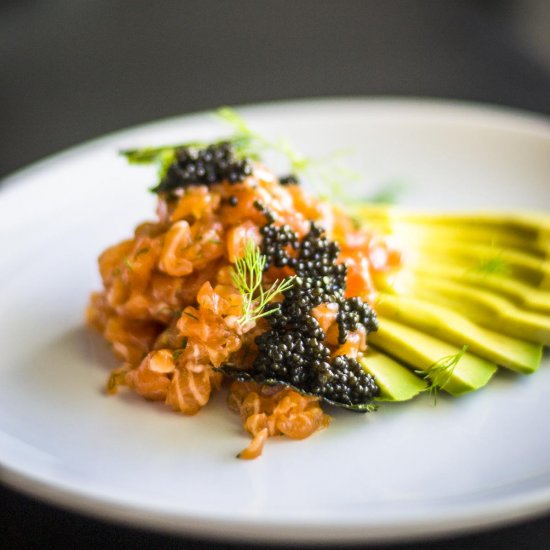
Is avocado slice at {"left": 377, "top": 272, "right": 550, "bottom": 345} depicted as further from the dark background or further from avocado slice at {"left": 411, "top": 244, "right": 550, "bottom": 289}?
the dark background

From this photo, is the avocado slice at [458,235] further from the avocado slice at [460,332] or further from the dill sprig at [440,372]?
the dill sprig at [440,372]

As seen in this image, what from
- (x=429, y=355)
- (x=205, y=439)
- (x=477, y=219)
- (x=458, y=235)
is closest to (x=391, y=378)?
(x=429, y=355)

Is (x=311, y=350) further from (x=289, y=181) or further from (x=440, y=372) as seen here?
(x=289, y=181)

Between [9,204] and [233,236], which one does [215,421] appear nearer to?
[233,236]

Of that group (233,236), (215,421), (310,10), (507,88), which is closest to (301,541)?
(215,421)

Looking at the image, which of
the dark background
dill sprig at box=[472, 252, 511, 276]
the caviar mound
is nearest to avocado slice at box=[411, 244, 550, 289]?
dill sprig at box=[472, 252, 511, 276]

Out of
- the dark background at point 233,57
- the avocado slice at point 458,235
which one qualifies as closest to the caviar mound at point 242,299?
the avocado slice at point 458,235

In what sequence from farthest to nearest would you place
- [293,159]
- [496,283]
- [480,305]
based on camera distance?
[293,159]
[496,283]
[480,305]
